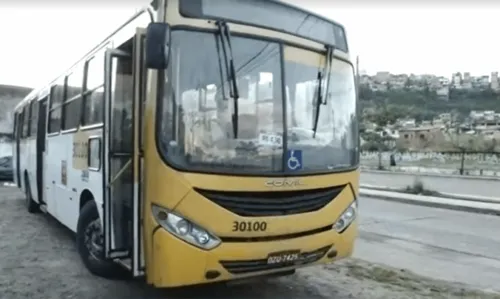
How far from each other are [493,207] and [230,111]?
1142 cm

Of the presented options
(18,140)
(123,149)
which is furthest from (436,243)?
(18,140)

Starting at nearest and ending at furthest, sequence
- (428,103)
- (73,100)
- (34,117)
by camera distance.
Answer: (73,100) < (34,117) < (428,103)

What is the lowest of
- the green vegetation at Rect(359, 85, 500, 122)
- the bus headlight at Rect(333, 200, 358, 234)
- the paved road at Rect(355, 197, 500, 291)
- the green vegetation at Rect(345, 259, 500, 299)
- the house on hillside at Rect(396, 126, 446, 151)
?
the paved road at Rect(355, 197, 500, 291)

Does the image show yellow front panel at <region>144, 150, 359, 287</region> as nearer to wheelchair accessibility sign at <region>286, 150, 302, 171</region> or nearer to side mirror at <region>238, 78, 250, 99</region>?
wheelchair accessibility sign at <region>286, 150, 302, 171</region>

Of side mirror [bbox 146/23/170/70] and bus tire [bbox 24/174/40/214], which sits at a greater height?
side mirror [bbox 146/23/170/70]

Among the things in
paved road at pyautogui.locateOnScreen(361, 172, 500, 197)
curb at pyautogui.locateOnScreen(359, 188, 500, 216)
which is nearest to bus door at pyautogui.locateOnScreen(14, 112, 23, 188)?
curb at pyautogui.locateOnScreen(359, 188, 500, 216)

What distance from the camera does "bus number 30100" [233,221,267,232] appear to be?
441 cm

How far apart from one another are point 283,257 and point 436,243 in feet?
18.0

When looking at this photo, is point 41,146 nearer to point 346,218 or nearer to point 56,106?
point 56,106

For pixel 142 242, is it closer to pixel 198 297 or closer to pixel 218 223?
pixel 218 223

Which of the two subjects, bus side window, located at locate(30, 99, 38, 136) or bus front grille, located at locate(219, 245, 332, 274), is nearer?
bus front grille, located at locate(219, 245, 332, 274)

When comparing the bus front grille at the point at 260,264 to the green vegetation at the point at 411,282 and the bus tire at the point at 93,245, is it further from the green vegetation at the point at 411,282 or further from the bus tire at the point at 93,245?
the bus tire at the point at 93,245

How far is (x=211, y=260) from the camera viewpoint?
434cm

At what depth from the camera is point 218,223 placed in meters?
4.33
